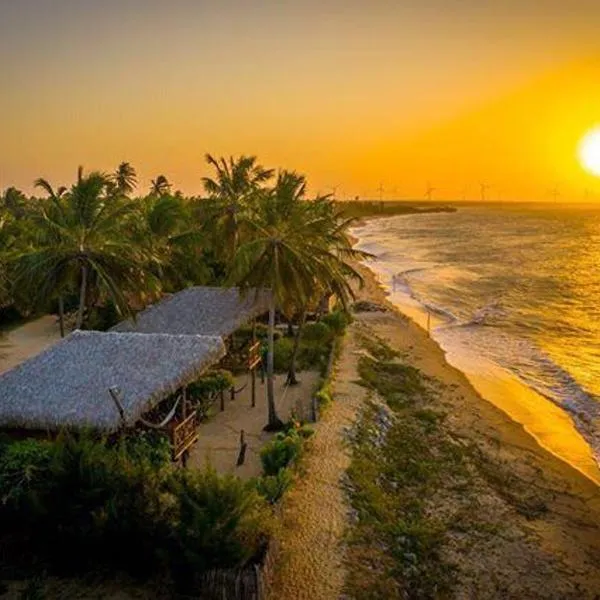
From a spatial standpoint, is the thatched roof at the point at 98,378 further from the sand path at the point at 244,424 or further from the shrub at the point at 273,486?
the shrub at the point at 273,486

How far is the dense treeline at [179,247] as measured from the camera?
1884 centimetres

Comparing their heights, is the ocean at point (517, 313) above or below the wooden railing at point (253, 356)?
below

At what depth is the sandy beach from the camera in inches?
492

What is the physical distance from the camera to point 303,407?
20953 mm

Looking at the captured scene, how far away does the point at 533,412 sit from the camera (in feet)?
77.2

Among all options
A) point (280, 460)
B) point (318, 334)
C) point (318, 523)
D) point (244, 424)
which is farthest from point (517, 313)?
point (318, 523)

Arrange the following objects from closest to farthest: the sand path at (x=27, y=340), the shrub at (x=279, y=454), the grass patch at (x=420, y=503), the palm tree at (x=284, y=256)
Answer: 1. the grass patch at (x=420, y=503)
2. the shrub at (x=279, y=454)
3. the palm tree at (x=284, y=256)
4. the sand path at (x=27, y=340)

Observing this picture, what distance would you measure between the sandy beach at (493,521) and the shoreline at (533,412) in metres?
0.30

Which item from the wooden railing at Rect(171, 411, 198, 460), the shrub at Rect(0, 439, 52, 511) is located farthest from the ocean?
the shrub at Rect(0, 439, 52, 511)

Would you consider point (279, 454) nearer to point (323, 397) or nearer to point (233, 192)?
point (323, 397)

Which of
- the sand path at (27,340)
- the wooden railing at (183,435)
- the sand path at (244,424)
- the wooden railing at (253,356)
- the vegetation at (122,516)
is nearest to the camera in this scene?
the vegetation at (122,516)

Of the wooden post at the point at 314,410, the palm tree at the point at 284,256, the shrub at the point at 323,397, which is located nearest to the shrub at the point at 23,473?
the palm tree at the point at 284,256

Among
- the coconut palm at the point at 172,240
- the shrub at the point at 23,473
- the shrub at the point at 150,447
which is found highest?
the coconut palm at the point at 172,240

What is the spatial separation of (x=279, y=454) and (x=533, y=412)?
12082mm
